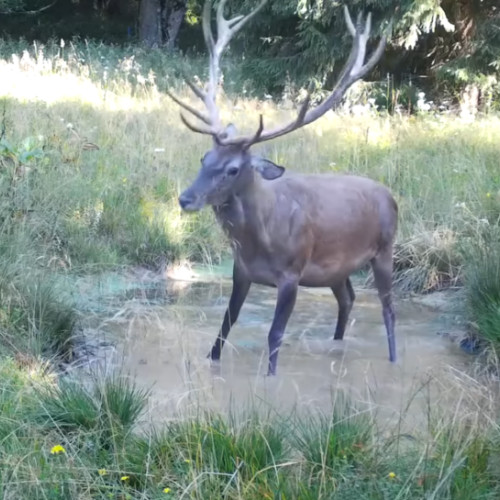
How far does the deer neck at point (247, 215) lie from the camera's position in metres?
6.23

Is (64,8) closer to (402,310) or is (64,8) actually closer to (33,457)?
(402,310)

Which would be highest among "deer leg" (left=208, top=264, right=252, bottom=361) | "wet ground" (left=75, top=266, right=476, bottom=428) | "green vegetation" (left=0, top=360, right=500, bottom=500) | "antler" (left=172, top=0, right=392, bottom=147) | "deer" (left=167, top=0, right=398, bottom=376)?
"antler" (left=172, top=0, right=392, bottom=147)

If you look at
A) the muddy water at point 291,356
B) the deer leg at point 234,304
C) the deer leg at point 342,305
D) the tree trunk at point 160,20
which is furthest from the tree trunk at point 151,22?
the deer leg at point 234,304

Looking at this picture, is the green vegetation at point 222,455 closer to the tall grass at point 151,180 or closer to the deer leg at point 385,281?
the tall grass at point 151,180

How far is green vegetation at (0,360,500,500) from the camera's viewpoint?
12.4ft

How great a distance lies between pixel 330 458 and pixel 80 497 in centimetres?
111

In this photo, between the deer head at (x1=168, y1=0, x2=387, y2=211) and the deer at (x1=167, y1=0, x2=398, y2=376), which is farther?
the deer at (x1=167, y1=0, x2=398, y2=376)

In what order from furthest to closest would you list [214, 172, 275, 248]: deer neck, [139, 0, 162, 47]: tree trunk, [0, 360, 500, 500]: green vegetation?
[139, 0, 162, 47]: tree trunk, [214, 172, 275, 248]: deer neck, [0, 360, 500, 500]: green vegetation

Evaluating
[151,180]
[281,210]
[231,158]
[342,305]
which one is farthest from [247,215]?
[151,180]

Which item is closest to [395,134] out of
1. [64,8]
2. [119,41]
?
[119,41]

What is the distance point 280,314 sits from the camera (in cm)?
638

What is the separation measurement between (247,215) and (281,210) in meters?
0.28

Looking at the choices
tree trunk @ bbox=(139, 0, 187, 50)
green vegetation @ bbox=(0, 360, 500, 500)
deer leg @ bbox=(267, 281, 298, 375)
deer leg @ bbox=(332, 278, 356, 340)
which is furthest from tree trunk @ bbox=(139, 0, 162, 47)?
green vegetation @ bbox=(0, 360, 500, 500)

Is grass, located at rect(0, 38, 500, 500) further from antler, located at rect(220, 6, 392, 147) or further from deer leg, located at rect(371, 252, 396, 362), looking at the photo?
antler, located at rect(220, 6, 392, 147)
